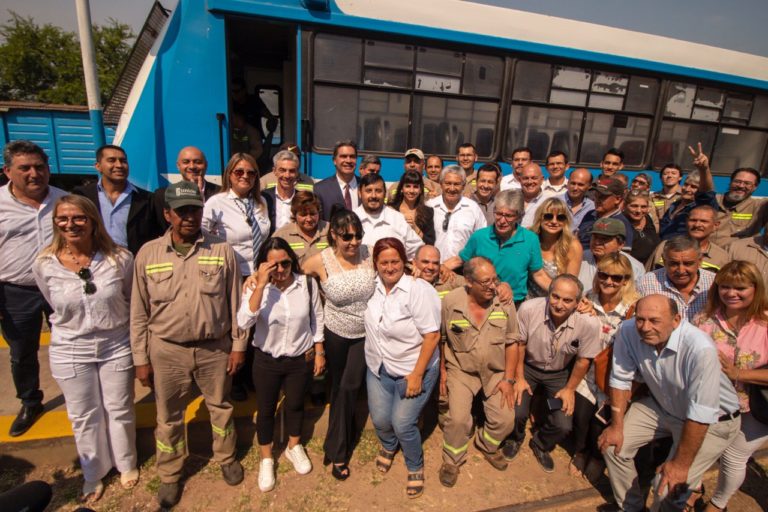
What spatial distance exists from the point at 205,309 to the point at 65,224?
889mm

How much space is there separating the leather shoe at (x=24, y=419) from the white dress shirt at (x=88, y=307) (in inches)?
38.4

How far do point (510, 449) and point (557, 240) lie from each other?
1839mm

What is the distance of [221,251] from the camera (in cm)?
245

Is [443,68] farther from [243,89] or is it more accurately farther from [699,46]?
[699,46]

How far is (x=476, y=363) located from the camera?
118 inches

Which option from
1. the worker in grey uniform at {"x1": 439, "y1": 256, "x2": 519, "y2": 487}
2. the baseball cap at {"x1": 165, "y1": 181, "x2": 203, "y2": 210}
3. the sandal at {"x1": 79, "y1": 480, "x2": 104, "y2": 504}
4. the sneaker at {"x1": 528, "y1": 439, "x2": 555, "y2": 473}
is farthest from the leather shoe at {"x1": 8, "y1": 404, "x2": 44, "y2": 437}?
the sneaker at {"x1": 528, "y1": 439, "x2": 555, "y2": 473}

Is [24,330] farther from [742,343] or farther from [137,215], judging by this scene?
[742,343]

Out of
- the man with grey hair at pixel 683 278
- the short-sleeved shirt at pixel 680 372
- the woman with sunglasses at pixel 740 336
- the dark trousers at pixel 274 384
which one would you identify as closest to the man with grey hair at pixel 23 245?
the dark trousers at pixel 274 384

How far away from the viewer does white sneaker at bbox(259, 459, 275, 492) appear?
2.75 meters

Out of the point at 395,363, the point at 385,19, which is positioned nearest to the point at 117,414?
the point at 395,363

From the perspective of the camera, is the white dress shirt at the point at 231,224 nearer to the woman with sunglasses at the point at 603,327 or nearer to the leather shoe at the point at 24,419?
the leather shoe at the point at 24,419

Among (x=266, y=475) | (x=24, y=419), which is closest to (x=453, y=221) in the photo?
(x=266, y=475)

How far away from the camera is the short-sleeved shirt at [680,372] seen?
2.23m

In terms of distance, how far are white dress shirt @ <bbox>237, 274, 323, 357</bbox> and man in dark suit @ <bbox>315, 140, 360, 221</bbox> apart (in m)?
1.08
